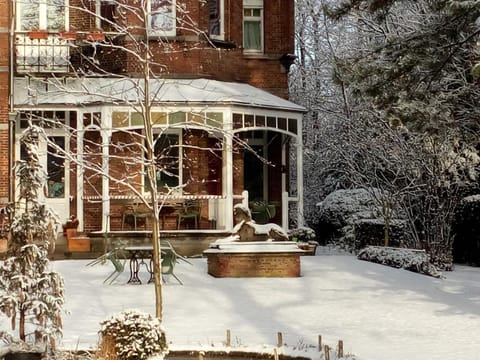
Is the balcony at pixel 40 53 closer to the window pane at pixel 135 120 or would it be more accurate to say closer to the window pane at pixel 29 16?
the window pane at pixel 29 16

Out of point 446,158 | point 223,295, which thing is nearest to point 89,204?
point 223,295

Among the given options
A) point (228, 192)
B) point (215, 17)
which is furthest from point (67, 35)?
point (228, 192)

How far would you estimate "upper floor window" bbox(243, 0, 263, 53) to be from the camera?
2262 cm

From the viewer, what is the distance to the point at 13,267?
30.5ft

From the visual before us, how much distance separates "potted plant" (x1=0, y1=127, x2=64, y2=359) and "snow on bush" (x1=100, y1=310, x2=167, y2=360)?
1.91 feet

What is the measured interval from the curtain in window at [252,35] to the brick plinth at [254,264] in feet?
27.1

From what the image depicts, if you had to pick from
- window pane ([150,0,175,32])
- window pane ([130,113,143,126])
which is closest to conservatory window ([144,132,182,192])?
window pane ([130,113,143,126])

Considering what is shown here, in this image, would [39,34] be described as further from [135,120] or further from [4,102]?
[135,120]

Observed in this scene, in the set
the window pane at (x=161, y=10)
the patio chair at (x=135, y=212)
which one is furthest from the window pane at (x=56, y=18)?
the patio chair at (x=135, y=212)

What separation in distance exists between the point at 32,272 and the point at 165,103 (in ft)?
31.2

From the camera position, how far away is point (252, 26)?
22.7 m

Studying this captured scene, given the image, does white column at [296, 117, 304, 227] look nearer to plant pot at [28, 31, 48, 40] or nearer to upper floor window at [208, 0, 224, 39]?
upper floor window at [208, 0, 224, 39]

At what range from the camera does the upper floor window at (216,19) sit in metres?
21.6

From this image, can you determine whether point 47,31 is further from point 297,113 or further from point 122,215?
Result: point 297,113
